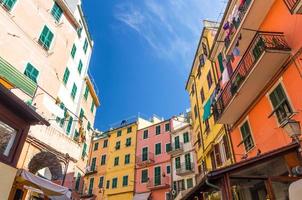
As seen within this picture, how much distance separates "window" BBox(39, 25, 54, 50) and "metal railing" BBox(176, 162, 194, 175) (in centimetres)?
2248

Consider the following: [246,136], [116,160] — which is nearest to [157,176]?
[116,160]

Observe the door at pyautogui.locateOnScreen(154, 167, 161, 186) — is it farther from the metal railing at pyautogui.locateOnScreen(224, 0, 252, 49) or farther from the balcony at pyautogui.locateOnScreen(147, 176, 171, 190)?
the metal railing at pyautogui.locateOnScreen(224, 0, 252, 49)

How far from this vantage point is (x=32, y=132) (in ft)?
50.2

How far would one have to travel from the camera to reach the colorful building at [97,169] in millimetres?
42781

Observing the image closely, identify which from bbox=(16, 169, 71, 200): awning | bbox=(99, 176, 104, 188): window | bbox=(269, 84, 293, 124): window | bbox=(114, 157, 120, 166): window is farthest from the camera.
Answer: bbox=(114, 157, 120, 166): window

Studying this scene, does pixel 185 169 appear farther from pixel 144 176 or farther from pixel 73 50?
pixel 73 50

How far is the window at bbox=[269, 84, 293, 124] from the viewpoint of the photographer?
35.7 ft

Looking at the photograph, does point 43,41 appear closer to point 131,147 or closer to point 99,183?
point 131,147

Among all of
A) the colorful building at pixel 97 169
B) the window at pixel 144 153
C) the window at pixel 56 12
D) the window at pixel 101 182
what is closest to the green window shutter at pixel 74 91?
the window at pixel 56 12

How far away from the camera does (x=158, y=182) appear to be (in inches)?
1458

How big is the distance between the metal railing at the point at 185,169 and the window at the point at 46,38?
73.8ft

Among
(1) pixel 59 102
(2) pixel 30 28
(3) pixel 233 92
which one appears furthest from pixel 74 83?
(3) pixel 233 92

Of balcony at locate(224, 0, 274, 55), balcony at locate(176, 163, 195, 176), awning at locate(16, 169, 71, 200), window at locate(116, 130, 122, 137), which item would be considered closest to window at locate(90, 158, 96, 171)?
window at locate(116, 130, 122, 137)

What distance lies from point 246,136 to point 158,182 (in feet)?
82.5
